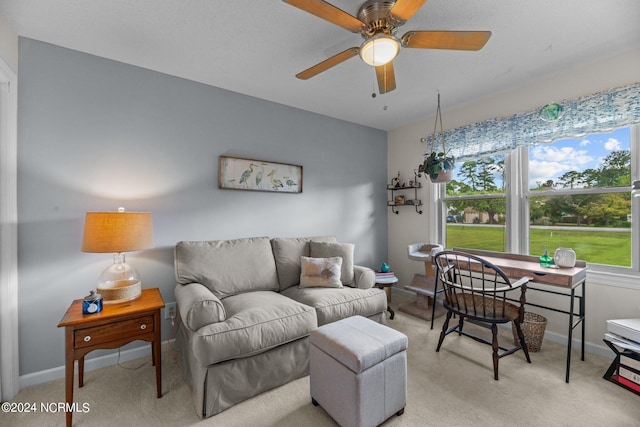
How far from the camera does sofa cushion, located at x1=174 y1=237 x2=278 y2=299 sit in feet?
7.50

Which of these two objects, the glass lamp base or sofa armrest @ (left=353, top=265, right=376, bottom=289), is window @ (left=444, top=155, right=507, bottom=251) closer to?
sofa armrest @ (left=353, top=265, right=376, bottom=289)

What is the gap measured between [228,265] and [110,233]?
0.91 metres

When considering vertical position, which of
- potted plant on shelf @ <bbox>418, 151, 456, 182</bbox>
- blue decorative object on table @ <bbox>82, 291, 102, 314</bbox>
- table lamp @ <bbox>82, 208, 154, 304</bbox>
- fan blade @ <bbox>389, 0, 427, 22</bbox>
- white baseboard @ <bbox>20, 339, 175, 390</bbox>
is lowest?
white baseboard @ <bbox>20, 339, 175, 390</bbox>

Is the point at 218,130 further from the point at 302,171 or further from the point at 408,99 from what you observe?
the point at 408,99

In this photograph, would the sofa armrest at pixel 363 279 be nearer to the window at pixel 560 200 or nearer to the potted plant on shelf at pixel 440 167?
the potted plant on shelf at pixel 440 167

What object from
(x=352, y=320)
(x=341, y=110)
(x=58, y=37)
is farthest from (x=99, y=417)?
(x=341, y=110)

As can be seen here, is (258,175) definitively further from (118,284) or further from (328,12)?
(328,12)

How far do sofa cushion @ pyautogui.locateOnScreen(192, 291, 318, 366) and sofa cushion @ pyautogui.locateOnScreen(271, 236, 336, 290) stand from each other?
18.8 inches

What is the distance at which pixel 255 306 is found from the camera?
2.01m

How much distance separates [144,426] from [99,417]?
32cm

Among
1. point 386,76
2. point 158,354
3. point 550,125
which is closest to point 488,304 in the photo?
point 550,125

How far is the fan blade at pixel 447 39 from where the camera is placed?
147cm

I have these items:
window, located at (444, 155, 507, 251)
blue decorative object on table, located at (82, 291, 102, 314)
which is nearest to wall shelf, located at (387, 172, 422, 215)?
window, located at (444, 155, 507, 251)

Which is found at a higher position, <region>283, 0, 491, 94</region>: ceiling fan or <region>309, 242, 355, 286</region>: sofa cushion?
<region>283, 0, 491, 94</region>: ceiling fan
